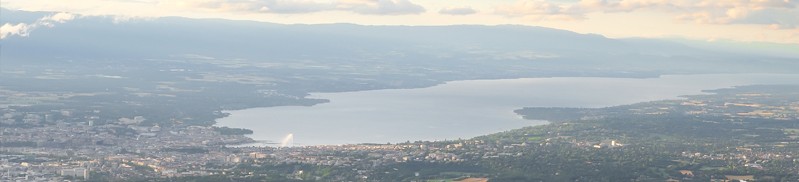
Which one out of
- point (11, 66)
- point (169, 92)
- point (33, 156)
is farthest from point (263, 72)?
point (33, 156)

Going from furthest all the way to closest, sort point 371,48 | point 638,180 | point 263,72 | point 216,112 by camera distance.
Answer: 1. point 371,48
2. point 263,72
3. point 216,112
4. point 638,180

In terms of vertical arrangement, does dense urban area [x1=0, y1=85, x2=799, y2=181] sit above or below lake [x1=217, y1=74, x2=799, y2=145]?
below

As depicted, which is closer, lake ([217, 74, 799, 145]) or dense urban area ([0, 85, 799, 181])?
dense urban area ([0, 85, 799, 181])

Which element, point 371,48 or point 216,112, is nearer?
point 216,112

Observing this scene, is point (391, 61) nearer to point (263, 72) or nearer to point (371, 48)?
point (371, 48)

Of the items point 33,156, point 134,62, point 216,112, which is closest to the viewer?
point 33,156
